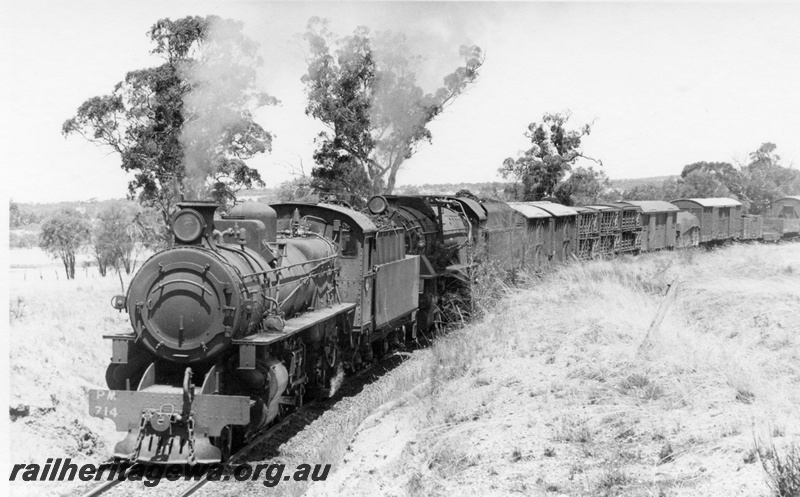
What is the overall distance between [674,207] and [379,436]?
30.3 m

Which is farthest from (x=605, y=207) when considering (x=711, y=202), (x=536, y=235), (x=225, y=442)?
(x=225, y=442)

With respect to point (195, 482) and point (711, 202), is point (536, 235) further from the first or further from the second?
point (711, 202)

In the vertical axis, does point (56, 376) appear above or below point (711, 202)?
below

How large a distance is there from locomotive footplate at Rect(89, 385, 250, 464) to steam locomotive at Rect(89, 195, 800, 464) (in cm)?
1

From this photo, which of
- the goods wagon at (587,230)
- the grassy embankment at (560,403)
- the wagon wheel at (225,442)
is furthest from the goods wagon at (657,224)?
the wagon wheel at (225,442)

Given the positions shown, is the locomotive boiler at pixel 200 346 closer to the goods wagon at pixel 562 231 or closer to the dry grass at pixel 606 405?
the dry grass at pixel 606 405

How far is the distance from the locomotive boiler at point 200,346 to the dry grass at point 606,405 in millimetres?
1851

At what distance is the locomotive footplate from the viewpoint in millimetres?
8172

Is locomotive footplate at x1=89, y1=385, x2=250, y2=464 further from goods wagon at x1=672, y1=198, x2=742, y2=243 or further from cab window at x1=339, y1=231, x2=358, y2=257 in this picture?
goods wagon at x1=672, y1=198, x2=742, y2=243

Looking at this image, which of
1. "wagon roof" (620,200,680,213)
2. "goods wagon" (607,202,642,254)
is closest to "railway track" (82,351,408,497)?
"goods wagon" (607,202,642,254)

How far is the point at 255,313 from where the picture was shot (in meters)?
8.95

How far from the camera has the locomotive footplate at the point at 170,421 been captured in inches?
322

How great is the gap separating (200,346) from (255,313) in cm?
77

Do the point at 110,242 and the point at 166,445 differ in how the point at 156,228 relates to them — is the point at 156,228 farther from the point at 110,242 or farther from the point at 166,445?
the point at 166,445
